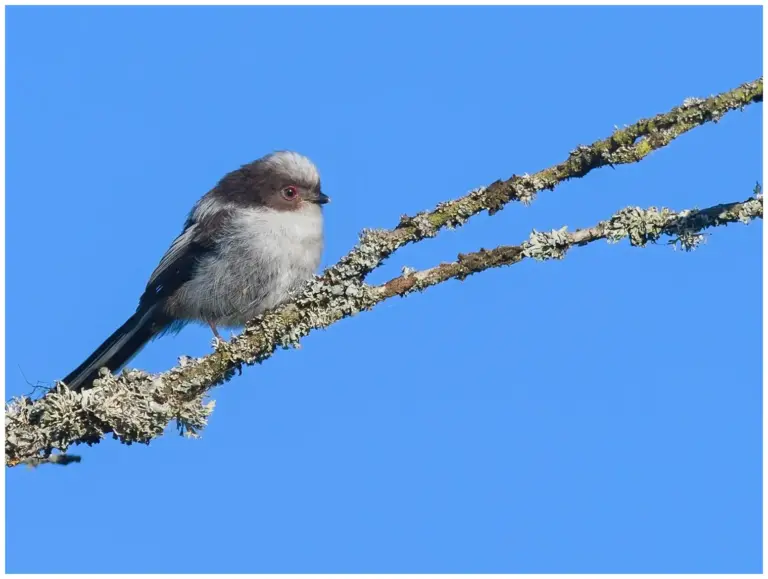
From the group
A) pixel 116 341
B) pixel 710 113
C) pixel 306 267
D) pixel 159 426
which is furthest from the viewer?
pixel 306 267

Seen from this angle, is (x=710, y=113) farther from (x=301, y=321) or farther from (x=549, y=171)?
(x=301, y=321)

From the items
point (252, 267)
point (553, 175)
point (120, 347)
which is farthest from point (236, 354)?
point (252, 267)

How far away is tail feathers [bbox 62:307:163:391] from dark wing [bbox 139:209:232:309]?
0.20m

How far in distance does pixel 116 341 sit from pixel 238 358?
7.10ft

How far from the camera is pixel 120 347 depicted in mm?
6430

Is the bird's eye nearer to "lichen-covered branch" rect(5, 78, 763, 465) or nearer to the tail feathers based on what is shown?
the tail feathers

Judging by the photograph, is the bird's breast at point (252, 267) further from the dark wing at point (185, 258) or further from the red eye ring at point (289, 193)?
the red eye ring at point (289, 193)

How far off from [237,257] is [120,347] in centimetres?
114

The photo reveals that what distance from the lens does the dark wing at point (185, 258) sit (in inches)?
282

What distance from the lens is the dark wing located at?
23.5ft

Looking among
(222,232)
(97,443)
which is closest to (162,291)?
(222,232)

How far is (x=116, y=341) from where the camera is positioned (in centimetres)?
637

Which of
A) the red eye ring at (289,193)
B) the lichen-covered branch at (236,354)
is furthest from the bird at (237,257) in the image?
the lichen-covered branch at (236,354)

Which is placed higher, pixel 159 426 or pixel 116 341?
pixel 116 341
